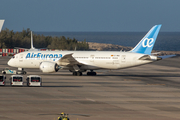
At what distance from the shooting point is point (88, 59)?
2018 inches

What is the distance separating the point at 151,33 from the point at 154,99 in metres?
22.0

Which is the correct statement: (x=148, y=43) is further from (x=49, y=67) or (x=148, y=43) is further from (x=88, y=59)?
(x=49, y=67)

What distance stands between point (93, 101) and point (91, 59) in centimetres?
2141

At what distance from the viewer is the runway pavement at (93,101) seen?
954 inches

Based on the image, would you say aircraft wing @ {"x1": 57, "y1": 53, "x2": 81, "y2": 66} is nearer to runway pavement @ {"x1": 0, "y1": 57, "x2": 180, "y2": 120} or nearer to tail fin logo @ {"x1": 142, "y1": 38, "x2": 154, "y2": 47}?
runway pavement @ {"x1": 0, "y1": 57, "x2": 180, "y2": 120}

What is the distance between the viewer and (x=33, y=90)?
1421 inches

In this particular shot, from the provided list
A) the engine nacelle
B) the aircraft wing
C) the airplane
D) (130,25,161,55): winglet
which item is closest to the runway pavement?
the engine nacelle

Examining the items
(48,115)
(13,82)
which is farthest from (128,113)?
(13,82)

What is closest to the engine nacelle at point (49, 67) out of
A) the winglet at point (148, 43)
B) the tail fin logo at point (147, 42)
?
the winglet at point (148, 43)

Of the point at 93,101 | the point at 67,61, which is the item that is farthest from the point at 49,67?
the point at 93,101

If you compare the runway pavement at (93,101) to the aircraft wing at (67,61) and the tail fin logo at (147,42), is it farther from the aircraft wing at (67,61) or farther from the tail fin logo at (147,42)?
the tail fin logo at (147,42)

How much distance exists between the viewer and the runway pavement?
24.2 meters

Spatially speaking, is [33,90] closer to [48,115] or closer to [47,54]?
[48,115]

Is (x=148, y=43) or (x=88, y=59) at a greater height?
(x=148, y=43)
